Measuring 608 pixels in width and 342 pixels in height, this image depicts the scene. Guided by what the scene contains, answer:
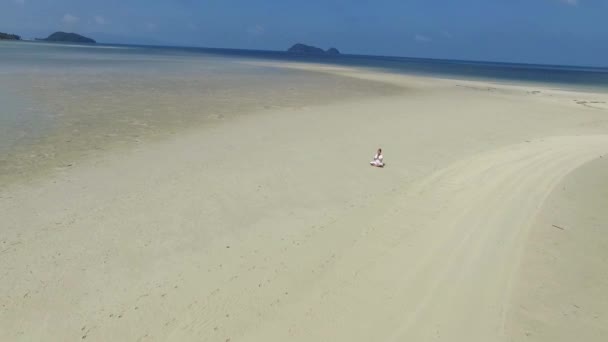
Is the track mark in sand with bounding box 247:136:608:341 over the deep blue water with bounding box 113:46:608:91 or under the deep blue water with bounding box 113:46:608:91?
under

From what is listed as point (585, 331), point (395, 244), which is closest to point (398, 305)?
point (395, 244)

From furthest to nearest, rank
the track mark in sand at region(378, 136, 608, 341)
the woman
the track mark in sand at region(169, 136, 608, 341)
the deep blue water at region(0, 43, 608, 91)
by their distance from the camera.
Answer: the deep blue water at region(0, 43, 608, 91) → the woman → the track mark in sand at region(378, 136, 608, 341) → the track mark in sand at region(169, 136, 608, 341)

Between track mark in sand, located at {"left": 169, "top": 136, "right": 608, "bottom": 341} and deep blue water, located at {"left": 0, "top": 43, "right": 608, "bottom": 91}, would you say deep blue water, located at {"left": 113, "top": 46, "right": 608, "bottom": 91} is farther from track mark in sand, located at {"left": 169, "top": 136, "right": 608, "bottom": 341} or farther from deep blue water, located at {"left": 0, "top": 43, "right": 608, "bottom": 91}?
track mark in sand, located at {"left": 169, "top": 136, "right": 608, "bottom": 341}

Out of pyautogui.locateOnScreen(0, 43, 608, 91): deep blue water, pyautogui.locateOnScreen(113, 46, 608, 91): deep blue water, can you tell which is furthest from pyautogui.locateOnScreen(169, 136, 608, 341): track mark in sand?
pyautogui.locateOnScreen(113, 46, 608, 91): deep blue water

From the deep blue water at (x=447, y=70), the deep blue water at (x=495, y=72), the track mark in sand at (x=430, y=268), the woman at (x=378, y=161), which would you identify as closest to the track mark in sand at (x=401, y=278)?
the track mark in sand at (x=430, y=268)

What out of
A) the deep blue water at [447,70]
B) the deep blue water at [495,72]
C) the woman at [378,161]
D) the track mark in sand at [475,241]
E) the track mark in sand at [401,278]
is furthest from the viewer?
the deep blue water at [495,72]

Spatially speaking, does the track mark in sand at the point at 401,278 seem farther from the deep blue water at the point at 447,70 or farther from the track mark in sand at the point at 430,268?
the deep blue water at the point at 447,70

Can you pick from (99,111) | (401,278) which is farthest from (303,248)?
(99,111)

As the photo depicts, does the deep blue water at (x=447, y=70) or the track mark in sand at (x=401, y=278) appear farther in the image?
the deep blue water at (x=447, y=70)

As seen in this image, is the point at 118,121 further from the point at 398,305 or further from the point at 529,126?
the point at 529,126
